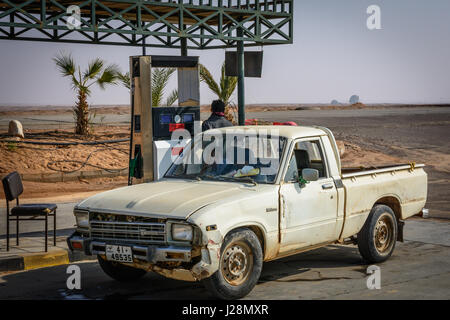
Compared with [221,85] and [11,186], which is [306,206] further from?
[221,85]

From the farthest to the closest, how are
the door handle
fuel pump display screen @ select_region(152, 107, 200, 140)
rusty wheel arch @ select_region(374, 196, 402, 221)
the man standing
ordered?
fuel pump display screen @ select_region(152, 107, 200, 140)
the man standing
rusty wheel arch @ select_region(374, 196, 402, 221)
the door handle

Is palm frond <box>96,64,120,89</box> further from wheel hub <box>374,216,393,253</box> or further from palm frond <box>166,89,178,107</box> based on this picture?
wheel hub <box>374,216,393,253</box>

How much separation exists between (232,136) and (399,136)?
88.7 feet

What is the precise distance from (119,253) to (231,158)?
188cm

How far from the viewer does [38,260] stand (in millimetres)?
9102

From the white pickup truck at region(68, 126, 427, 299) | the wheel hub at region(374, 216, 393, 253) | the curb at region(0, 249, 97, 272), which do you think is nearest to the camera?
the white pickup truck at region(68, 126, 427, 299)

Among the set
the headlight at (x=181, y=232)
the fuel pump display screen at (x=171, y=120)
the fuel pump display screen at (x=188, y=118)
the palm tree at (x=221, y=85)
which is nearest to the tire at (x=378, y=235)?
the headlight at (x=181, y=232)

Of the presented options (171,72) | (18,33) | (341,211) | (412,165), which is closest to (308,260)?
(341,211)

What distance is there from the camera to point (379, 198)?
906cm

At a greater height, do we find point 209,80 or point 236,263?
point 209,80

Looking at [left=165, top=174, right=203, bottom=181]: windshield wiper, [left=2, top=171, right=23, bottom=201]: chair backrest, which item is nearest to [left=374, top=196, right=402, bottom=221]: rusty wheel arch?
[left=165, top=174, right=203, bottom=181]: windshield wiper

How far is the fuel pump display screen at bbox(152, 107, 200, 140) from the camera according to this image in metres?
11.3

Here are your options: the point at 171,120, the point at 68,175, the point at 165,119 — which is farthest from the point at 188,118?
the point at 68,175

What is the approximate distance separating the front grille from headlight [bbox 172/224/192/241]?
4.3 inches
